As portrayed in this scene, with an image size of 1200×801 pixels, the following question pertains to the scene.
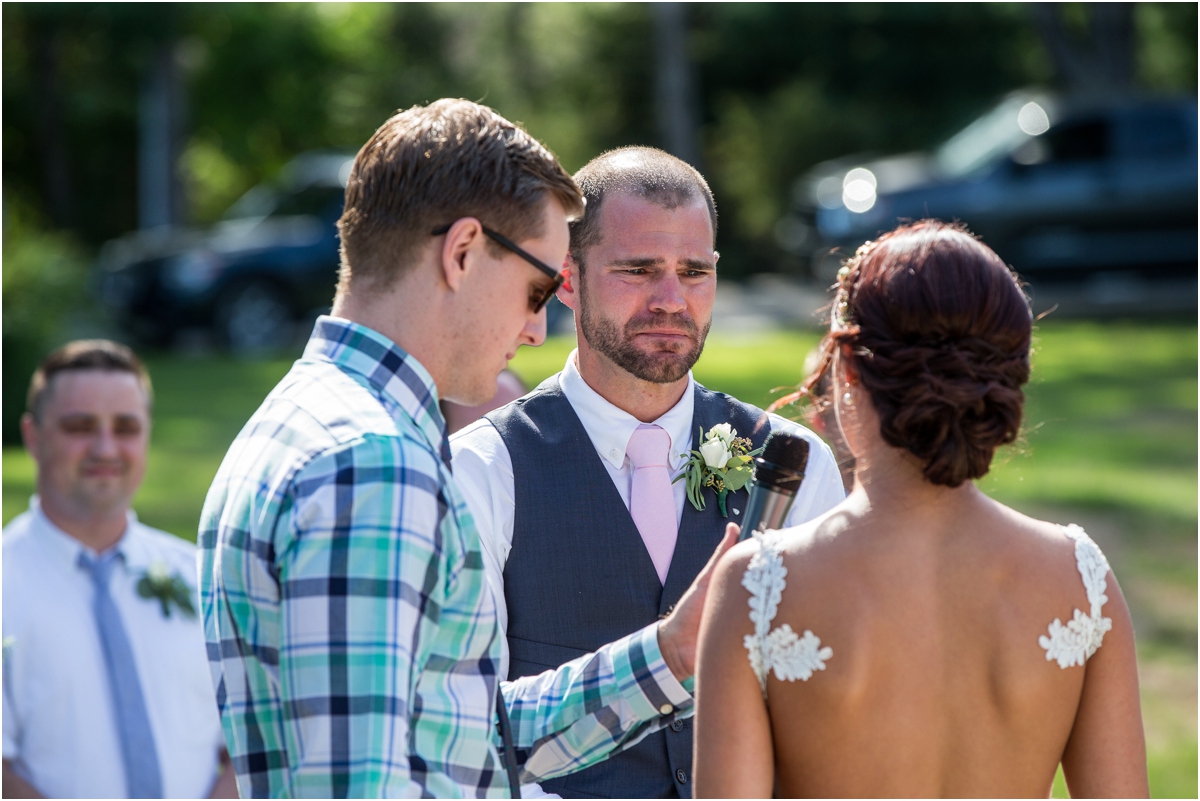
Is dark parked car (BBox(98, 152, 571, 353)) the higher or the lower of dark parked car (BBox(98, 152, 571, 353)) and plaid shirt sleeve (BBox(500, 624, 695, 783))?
the higher

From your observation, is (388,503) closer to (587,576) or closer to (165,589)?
(587,576)

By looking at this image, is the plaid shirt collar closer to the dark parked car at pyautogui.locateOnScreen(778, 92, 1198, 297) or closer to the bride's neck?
the bride's neck

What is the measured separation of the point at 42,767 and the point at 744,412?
2.60 meters

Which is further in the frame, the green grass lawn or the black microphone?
the green grass lawn

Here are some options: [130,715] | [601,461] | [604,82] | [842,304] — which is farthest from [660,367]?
[604,82]

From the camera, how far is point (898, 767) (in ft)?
6.37

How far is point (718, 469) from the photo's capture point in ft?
9.45

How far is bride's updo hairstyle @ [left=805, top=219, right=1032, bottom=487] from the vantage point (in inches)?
75.2

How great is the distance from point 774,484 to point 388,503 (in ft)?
2.65

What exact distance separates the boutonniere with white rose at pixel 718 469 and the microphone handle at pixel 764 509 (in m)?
0.63

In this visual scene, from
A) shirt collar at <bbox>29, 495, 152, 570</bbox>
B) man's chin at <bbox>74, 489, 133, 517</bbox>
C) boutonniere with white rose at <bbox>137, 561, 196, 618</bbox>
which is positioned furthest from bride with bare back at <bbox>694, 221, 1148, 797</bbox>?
man's chin at <bbox>74, 489, 133, 517</bbox>

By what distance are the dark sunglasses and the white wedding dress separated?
1.69 feet

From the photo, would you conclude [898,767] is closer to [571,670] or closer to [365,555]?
[571,670]

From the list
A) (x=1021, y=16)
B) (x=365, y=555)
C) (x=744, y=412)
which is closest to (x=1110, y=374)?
(x=744, y=412)
